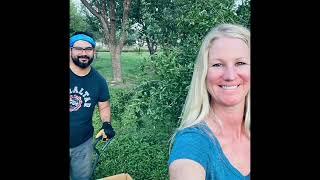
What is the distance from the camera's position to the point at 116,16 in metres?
1.85

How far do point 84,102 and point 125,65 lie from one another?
0.85ft

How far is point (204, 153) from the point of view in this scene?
0.97 meters

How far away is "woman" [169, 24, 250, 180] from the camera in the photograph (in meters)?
0.97

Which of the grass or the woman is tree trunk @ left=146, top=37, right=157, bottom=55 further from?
the woman

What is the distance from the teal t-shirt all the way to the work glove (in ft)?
3.08

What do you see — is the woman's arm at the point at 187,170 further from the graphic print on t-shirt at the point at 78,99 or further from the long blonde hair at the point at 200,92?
the graphic print on t-shirt at the point at 78,99

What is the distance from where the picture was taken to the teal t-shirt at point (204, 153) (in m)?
0.96

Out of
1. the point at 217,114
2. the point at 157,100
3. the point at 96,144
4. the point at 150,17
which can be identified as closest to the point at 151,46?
the point at 150,17

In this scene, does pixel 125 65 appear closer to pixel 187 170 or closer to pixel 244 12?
pixel 244 12

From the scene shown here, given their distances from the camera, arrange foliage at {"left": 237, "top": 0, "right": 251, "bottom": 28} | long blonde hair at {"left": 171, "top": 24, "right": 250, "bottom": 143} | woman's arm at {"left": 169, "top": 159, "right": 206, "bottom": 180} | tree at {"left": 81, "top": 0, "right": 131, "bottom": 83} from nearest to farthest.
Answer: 1. woman's arm at {"left": 169, "top": 159, "right": 206, "bottom": 180}
2. long blonde hair at {"left": 171, "top": 24, "right": 250, "bottom": 143}
3. foliage at {"left": 237, "top": 0, "right": 251, "bottom": 28}
4. tree at {"left": 81, "top": 0, "right": 131, "bottom": 83}

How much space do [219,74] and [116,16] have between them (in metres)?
0.89

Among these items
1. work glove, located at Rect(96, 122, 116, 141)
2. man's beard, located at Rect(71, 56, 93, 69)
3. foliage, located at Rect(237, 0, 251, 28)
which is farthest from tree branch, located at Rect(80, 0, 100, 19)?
foliage, located at Rect(237, 0, 251, 28)
